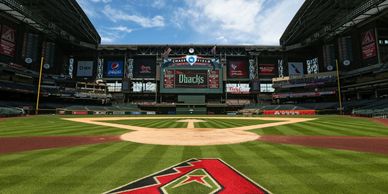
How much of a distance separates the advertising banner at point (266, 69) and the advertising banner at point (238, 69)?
493cm

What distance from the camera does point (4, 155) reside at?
816cm

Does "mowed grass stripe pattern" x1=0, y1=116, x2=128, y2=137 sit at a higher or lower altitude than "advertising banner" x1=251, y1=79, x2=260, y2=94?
lower

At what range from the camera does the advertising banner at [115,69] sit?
70.6 meters

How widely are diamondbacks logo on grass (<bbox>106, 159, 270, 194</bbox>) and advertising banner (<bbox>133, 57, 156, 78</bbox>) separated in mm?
66862

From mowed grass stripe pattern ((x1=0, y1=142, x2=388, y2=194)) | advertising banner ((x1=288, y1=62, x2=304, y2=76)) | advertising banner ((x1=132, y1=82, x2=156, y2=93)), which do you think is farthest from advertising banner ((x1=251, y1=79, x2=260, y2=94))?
mowed grass stripe pattern ((x1=0, y1=142, x2=388, y2=194))

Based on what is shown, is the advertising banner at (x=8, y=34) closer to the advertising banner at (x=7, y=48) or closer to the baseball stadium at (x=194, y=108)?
the baseball stadium at (x=194, y=108)

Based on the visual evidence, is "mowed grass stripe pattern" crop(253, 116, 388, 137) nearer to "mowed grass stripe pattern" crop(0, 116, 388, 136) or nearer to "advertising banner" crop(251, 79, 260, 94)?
"mowed grass stripe pattern" crop(0, 116, 388, 136)

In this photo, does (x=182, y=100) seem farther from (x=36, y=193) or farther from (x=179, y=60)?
(x=36, y=193)

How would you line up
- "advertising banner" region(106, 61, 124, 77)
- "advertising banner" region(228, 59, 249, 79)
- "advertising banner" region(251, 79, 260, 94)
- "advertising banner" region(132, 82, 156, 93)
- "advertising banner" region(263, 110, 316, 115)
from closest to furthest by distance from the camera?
1. "advertising banner" region(263, 110, 316, 115)
2. "advertising banner" region(251, 79, 260, 94)
3. "advertising banner" region(132, 82, 156, 93)
4. "advertising banner" region(106, 61, 124, 77)
5. "advertising banner" region(228, 59, 249, 79)

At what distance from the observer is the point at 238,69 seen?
7219 centimetres

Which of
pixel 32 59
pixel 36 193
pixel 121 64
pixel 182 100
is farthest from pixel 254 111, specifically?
pixel 32 59

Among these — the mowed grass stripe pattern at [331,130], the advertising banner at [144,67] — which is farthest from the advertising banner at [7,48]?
the mowed grass stripe pattern at [331,130]

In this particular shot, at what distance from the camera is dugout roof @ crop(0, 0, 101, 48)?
1660 inches

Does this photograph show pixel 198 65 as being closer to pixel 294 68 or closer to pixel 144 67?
pixel 144 67
